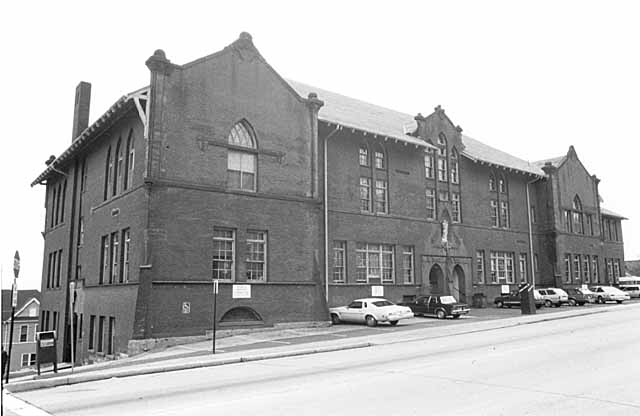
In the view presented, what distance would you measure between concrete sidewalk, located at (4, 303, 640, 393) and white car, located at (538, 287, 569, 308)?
1217cm

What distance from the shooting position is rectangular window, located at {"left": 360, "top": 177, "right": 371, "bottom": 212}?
33719 millimetres

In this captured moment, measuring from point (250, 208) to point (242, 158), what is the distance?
253 cm

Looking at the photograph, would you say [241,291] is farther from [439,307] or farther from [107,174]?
[439,307]

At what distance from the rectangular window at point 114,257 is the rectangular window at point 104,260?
77 cm

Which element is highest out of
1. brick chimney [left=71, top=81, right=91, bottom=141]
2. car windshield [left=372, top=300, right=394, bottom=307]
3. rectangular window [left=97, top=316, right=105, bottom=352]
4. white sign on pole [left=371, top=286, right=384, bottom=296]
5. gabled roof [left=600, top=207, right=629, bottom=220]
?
brick chimney [left=71, top=81, right=91, bottom=141]

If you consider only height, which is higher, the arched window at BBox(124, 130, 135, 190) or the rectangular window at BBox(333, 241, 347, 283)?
the arched window at BBox(124, 130, 135, 190)

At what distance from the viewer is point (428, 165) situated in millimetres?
38438

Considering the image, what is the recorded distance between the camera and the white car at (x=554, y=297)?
135 feet

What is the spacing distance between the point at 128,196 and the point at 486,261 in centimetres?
2645

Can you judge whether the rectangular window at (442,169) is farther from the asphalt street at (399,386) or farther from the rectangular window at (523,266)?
the asphalt street at (399,386)

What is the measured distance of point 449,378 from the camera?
11422 mm

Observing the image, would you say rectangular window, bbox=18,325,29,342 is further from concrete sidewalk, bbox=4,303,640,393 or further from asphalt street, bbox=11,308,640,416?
asphalt street, bbox=11,308,640,416

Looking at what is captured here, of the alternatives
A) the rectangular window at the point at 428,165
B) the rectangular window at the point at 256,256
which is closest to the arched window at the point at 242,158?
the rectangular window at the point at 256,256

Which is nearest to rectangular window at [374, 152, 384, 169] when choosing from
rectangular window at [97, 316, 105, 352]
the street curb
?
the street curb
